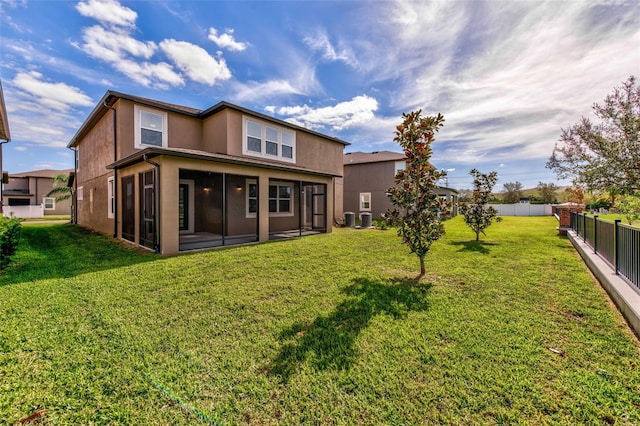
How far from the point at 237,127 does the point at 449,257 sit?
9713 millimetres

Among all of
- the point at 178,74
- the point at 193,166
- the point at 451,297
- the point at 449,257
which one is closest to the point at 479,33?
the point at 449,257

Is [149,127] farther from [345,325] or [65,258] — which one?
[345,325]

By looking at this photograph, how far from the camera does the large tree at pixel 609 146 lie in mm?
10047

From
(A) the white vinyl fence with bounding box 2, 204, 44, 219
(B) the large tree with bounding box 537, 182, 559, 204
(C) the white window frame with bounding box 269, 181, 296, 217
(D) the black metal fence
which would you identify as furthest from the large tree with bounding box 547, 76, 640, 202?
(A) the white vinyl fence with bounding box 2, 204, 44, 219

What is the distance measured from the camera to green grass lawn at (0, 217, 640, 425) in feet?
7.18

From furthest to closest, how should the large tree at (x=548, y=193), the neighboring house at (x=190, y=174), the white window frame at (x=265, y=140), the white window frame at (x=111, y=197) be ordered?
the large tree at (x=548, y=193) < the white window frame at (x=265, y=140) < the white window frame at (x=111, y=197) < the neighboring house at (x=190, y=174)

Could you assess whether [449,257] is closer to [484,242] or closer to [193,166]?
[484,242]

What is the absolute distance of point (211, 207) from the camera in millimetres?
12109

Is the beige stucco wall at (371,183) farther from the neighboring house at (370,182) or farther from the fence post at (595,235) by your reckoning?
the fence post at (595,235)

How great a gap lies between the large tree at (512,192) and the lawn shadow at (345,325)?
4679 centimetres

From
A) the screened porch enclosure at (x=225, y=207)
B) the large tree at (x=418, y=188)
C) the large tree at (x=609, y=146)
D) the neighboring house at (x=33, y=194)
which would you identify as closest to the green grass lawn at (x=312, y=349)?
the large tree at (x=418, y=188)

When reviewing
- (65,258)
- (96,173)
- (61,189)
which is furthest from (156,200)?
(61,189)

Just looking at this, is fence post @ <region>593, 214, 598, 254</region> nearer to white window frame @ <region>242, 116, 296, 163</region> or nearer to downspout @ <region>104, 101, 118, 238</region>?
white window frame @ <region>242, 116, 296, 163</region>

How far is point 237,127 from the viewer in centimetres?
1181
